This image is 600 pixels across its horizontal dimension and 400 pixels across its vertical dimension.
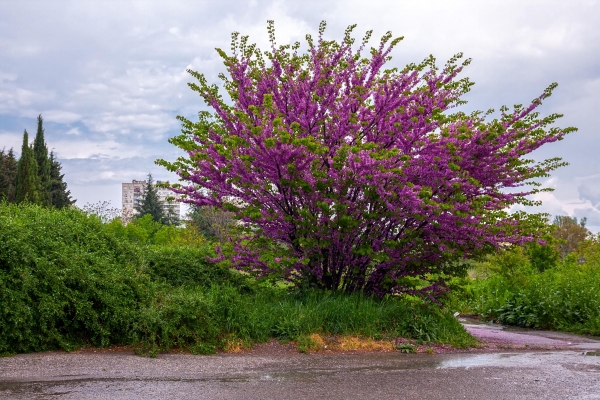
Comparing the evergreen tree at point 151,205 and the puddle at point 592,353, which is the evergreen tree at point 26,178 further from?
the puddle at point 592,353

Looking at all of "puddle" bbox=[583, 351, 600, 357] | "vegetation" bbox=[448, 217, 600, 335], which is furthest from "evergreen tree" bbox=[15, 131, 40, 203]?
"puddle" bbox=[583, 351, 600, 357]

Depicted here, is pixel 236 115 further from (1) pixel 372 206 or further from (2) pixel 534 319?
(2) pixel 534 319

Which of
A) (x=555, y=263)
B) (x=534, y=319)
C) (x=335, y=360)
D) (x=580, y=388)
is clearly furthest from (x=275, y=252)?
(x=555, y=263)

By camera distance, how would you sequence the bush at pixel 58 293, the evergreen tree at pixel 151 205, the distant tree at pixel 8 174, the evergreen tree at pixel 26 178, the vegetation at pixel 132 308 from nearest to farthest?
1. the bush at pixel 58 293
2. the vegetation at pixel 132 308
3. the evergreen tree at pixel 26 178
4. the distant tree at pixel 8 174
5. the evergreen tree at pixel 151 205

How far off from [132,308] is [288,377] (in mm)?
2740

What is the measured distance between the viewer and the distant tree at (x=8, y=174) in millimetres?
→ 46016

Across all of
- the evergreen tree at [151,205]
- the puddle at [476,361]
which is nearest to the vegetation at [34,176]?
the evergreen tree at [151,205]

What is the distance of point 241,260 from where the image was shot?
374 inches

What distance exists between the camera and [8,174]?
161 feet

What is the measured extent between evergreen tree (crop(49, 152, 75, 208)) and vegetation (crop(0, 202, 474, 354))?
4694cm

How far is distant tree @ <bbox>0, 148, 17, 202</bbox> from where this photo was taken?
151 feet

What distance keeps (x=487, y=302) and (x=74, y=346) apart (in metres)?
11.0

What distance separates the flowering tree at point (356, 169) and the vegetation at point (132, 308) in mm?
807

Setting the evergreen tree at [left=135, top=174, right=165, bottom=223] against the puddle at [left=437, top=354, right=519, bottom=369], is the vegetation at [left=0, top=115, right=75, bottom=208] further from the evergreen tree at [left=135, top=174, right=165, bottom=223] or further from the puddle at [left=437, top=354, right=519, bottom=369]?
the puddle at [left=437, top=354, right=519, bottom=369]
